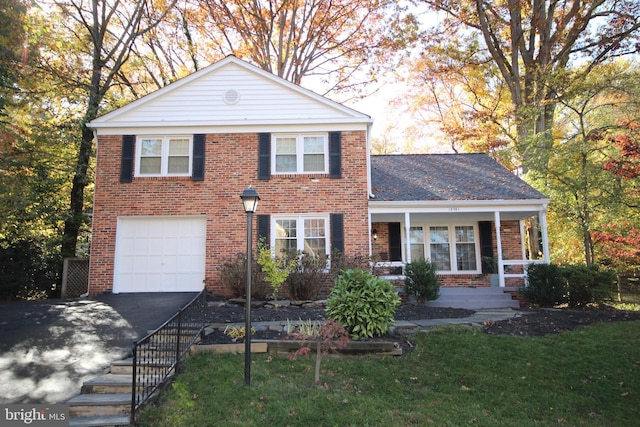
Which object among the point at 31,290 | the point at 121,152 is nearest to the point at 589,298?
the point at 121,152

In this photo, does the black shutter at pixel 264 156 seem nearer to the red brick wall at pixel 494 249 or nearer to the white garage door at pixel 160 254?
the white garage door at pixel 160 254

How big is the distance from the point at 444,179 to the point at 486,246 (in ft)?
8.44

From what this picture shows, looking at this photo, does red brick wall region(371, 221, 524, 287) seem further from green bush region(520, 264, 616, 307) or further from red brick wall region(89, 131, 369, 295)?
green bush region(520, 264, 616, 307)

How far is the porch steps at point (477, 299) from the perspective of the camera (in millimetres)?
10414

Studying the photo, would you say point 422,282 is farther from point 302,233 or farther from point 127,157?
point 127,157

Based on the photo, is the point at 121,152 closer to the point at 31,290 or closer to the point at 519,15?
the point at 31,290

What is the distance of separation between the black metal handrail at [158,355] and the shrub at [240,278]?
2366mm

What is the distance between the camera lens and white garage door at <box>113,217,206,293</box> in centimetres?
1109

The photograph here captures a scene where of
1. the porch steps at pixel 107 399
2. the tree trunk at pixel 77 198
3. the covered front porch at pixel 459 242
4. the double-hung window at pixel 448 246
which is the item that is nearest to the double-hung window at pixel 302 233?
the covered front porch at pixel 459 242

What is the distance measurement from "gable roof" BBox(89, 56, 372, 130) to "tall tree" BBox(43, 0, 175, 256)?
11.9 feet

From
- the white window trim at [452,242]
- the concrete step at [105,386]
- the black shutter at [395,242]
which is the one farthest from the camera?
the white window trim at [452,242]

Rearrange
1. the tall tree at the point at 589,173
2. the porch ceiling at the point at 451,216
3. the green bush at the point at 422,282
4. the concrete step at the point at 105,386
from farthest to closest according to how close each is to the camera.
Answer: the porch ceiling at the point at 451,216 < the tall tree at the point at 589,173 < the green bush at the point at 422,282 < the concrete step at the point at 105,386

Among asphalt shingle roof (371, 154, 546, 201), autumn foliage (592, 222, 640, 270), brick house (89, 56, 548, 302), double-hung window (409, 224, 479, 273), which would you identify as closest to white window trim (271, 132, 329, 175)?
brick house (89, 56, 548, 302)
